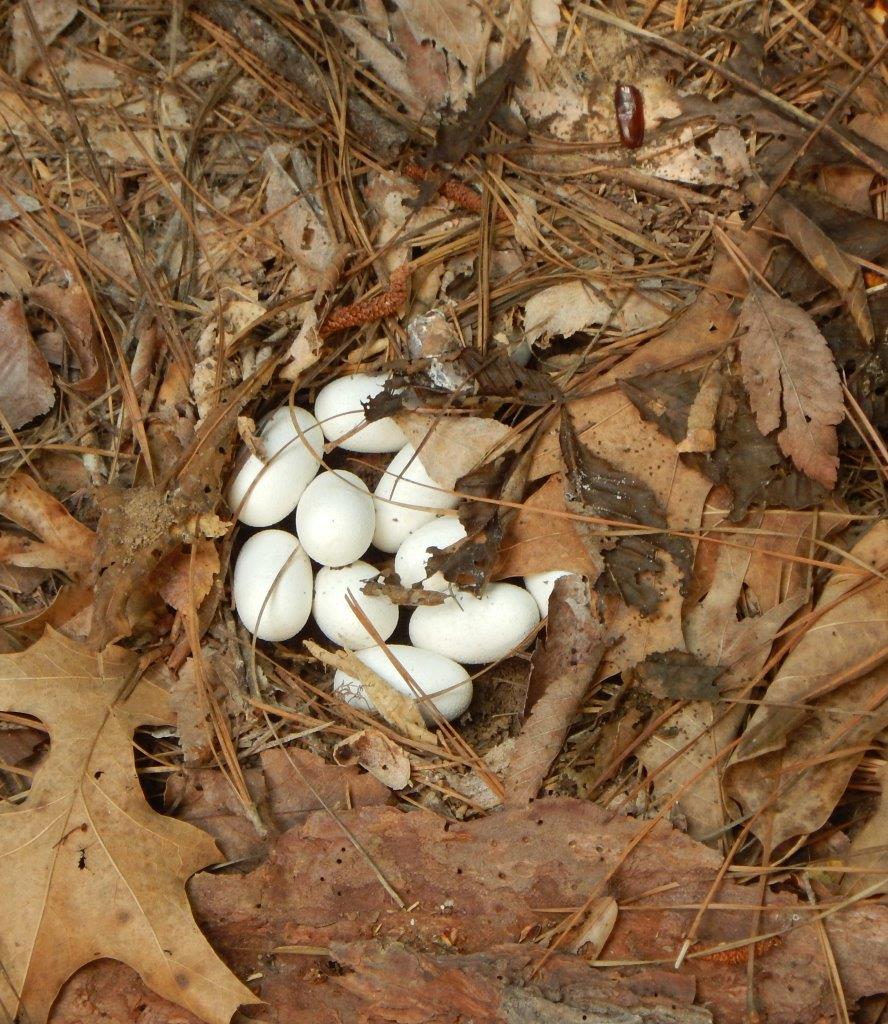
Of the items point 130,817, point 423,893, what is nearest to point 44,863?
point 130,817

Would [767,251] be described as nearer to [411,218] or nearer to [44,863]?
[411,218]

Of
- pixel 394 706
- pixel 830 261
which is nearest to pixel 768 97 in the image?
pixel 830 261

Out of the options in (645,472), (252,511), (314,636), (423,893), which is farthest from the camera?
(314,636)

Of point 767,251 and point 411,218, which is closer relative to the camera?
point 767,251

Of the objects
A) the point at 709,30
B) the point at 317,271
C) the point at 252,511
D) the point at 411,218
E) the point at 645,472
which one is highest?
the point at 709,30

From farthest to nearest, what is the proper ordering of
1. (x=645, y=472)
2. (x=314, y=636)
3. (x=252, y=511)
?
(x=314, y=636), (x=252, y=511), (x=645, y=472)

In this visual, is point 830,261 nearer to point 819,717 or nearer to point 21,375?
Result: point 819,717

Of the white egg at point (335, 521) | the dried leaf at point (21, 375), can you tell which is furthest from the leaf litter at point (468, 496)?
the white egg at point (335, 521)

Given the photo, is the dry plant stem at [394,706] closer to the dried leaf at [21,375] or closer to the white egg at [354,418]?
the white egg at [354,418]
